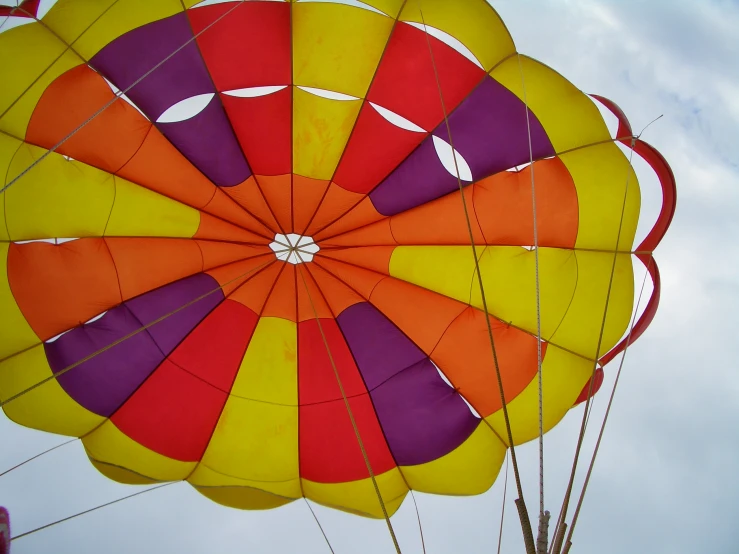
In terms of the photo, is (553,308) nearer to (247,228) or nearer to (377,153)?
(377,153)

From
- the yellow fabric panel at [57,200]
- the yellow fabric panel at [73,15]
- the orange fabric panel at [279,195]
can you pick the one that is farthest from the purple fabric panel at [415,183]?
the yellow fabric panel at [73,15]

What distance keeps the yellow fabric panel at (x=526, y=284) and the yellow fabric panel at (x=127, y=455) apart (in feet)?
9.03

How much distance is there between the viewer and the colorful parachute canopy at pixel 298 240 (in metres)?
4.39

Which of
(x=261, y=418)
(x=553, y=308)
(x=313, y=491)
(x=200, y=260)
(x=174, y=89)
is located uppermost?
(x=174, y=89)

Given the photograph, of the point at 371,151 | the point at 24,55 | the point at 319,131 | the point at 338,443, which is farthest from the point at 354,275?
the point at 24,55

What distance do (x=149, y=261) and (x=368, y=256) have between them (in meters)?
1.76

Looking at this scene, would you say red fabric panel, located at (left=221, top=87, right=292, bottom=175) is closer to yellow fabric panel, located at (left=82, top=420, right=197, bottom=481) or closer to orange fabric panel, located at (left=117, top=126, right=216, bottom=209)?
orange fabric panel, located at (left=117, top=126, right=216, bottom=209)

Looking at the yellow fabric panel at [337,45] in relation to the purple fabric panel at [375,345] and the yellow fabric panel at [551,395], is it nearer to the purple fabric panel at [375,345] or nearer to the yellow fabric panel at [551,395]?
the purple fabric panel at [375,345]

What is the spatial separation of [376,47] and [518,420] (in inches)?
117

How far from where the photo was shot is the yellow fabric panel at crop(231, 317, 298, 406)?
509cm

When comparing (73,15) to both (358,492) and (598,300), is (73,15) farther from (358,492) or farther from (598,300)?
(598,300)

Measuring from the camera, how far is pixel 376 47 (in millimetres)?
4398

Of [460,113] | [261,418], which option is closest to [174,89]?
[460,113]

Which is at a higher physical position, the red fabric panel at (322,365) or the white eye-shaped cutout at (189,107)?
the white eye-shaped cutout at (189,107)
